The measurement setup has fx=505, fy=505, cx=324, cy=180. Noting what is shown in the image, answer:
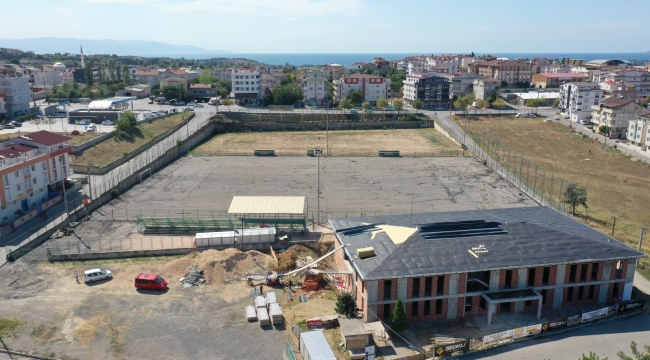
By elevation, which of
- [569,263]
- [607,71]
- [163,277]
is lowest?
[163,277]

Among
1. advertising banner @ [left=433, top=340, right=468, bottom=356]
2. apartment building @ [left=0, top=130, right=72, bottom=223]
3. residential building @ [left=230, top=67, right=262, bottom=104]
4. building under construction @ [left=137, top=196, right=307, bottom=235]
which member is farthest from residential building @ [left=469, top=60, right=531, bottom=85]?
advertising banner @ [left=433, top=340, right=468, bottom=356]

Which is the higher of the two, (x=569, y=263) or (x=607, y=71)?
(x=607, y=71)

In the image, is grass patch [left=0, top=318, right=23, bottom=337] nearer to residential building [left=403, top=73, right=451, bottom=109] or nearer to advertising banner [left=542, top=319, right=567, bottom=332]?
advertising banner [left=542, top=319, right=567, bottom=332]

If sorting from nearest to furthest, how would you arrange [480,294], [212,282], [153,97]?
[480,294]
[212,282]
[153,97]

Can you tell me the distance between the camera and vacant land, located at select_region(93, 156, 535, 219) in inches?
1575

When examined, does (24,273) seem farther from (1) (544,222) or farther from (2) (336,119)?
(2) (336,119)

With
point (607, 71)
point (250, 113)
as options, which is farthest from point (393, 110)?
point (607, 71)

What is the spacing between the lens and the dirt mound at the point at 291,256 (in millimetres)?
28281

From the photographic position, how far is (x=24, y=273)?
91.7 ft

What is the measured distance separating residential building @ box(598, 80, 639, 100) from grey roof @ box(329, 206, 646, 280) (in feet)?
223

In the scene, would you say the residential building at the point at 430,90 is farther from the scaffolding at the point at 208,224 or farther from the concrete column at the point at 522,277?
the concrete column at the point at 522,277

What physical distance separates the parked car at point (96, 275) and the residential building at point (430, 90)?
7712cm

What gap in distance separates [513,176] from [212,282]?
33576mm

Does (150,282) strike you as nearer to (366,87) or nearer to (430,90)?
(430,90)
